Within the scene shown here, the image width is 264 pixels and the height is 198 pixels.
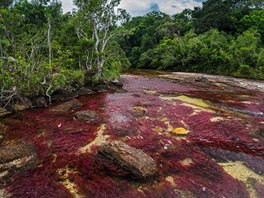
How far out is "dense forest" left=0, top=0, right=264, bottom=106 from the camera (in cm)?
1773

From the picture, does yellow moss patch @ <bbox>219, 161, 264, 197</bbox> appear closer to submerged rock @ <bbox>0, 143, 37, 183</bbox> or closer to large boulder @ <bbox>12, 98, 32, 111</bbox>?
submerged rock @ <bbox>0, 143, 37, 183</bbox>

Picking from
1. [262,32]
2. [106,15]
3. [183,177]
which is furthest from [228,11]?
[183,177]

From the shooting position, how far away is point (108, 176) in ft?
28.0

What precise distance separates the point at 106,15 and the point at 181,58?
96.9 feet

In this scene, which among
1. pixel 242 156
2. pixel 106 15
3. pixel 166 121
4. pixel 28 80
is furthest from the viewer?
pixel 106 15

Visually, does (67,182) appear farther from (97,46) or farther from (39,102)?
(97,46)

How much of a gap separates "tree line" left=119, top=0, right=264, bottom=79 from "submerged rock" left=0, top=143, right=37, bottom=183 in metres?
18.8

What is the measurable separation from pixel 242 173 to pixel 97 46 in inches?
798

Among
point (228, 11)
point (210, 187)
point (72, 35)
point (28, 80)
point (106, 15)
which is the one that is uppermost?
point (228, 11)

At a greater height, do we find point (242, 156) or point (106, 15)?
point (106, 15)

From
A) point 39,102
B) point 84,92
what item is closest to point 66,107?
point 39,102

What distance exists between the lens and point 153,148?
10727mm

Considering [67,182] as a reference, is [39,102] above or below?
above

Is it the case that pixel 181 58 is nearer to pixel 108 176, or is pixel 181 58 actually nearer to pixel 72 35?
pixel 72 35
